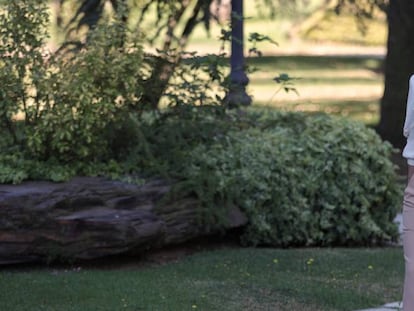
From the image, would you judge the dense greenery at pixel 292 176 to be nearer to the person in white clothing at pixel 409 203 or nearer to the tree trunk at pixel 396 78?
the person in white clothing at pixel 409 203

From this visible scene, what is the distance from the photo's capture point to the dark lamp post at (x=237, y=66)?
8781 millimetres

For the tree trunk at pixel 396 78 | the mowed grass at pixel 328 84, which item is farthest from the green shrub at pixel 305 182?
the mowed grass at pixel 328 84

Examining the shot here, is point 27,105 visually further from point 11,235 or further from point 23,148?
point 11,235

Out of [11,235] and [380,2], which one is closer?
[11,235]

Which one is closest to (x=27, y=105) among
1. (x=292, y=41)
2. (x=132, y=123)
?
(x=132, y=123)

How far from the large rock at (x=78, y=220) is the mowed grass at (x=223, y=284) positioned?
0.61ft

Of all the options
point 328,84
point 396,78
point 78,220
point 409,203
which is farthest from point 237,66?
point 328,84

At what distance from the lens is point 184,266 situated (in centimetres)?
762

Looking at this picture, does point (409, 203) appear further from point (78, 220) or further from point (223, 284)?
point (78, 220)

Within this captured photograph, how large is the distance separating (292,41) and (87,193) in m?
31.5

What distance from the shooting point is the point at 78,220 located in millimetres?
7207

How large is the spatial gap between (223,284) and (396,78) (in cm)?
827

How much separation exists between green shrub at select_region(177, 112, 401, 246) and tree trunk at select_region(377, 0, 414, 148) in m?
5.40

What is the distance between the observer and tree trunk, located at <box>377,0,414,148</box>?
14321 millimetres
